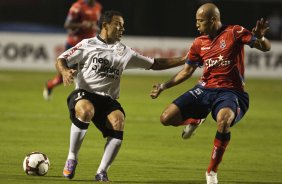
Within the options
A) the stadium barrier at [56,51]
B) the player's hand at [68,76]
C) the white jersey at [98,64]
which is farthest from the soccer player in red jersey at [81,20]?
the player's hand at [68,76]

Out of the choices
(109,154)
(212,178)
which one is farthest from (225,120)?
(109,154)

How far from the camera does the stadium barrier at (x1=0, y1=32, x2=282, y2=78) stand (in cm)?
2672

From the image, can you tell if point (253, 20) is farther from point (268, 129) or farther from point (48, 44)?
point (268, 129)

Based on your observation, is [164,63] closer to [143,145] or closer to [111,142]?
[111,142]

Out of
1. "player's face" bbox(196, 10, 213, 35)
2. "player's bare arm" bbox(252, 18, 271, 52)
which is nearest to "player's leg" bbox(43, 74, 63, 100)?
"player's face" bbox(196, 10, 213, 35)

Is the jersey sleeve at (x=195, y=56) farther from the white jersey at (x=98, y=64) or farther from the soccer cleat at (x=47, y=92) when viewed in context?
the soccer cleat at (x=47, y=92)

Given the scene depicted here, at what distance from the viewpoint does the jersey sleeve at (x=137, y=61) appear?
9.89m

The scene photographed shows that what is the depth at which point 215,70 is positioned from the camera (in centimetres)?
989

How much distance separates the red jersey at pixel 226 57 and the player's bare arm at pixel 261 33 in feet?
1.06

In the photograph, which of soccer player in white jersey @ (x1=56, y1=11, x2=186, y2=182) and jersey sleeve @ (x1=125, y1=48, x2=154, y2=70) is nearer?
soccer player in white jersey @ (x1=56, y1=11, x2=186, y2=182)

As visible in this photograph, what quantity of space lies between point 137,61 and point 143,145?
2828mm

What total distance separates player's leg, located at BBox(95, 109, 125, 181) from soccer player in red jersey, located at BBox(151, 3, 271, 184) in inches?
28.3

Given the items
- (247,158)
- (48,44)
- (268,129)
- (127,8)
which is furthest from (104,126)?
(127,8)

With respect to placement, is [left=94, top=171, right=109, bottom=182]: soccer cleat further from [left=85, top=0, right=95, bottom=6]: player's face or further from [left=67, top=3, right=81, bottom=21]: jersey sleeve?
[left=85, top=0, right=95, bottom=6]: player's face
